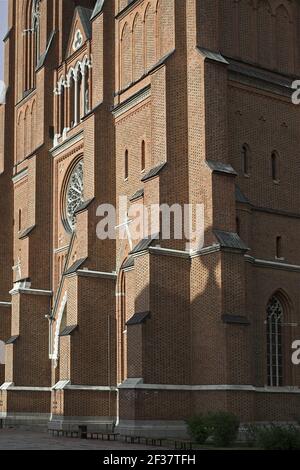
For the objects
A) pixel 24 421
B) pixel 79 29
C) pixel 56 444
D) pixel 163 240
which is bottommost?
pixel 24 421

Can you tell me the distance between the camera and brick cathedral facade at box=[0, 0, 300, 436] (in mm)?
30000

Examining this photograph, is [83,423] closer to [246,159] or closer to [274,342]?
[274,342]

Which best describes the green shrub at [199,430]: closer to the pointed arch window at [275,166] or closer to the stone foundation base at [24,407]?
the pointed arch window at [275,166]

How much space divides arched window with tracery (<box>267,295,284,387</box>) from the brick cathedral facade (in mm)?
67

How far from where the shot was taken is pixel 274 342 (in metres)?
32.5

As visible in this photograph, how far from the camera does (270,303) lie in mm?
32688

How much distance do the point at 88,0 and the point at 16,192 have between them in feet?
36.9

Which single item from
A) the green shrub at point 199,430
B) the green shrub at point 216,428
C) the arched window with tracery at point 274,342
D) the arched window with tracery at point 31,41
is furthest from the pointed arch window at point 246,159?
the arched window with tracery at point 31,41

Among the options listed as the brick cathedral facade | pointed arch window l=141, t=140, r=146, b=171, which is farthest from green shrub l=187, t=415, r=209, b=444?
pointed arch window l=141, t=140, r=146, b=171

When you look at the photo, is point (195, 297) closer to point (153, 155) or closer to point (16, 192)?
point (153, 155)

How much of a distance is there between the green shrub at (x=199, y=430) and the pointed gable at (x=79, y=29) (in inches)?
882

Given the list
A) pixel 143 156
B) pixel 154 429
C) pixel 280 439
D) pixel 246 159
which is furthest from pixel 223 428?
pixel 143 156

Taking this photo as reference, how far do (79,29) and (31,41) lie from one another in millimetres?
6583

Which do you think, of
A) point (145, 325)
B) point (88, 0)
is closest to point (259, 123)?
point (145, 325)
